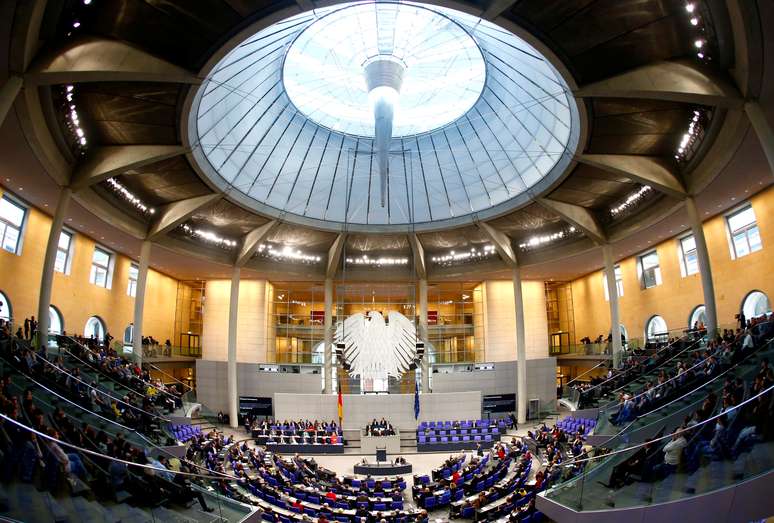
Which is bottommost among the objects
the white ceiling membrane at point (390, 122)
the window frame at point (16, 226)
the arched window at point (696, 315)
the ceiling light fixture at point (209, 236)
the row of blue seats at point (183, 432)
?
the row of blue seats at point (183, 432)

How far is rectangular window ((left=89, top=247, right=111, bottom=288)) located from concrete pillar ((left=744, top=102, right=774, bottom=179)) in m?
34.7

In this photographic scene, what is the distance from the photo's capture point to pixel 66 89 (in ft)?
56.0

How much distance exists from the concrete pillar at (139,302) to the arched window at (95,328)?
4.39 m

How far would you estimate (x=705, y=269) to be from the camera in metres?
21.5

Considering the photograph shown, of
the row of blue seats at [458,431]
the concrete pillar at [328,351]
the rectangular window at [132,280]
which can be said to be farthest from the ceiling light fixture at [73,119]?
the row of blue seats at [458,431]

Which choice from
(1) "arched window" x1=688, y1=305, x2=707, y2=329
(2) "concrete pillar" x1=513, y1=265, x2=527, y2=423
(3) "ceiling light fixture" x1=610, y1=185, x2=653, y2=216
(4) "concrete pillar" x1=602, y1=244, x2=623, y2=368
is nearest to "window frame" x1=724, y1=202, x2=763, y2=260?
(3) "ceiling light fixture" x1=610, y1=185, x2=653, y2=216

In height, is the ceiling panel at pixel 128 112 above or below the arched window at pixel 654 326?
above

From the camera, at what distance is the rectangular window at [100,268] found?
99.6 ft

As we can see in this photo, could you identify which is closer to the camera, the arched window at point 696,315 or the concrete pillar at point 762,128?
the concrete pillar at point 762,128

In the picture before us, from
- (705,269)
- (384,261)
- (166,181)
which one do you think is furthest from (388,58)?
(384,261)

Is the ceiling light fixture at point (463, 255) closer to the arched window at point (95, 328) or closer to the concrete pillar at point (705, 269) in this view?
the concrete pillar at point (705, 269)

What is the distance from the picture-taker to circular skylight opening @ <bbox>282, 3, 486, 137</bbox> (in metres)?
22.5

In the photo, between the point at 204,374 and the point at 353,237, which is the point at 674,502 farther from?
the point at 204,374

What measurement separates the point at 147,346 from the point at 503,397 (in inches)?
1101
